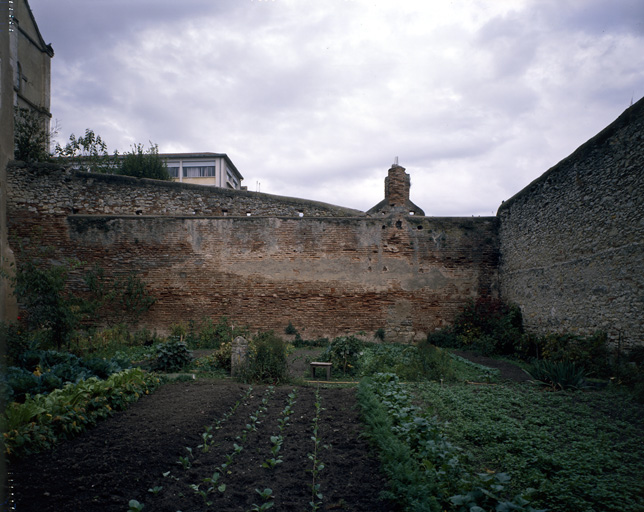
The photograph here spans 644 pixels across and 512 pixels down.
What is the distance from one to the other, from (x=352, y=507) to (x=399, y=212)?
10.1 m

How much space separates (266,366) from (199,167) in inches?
1106

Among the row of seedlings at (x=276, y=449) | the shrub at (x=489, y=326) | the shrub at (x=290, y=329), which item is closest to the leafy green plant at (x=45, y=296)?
the shrub at (x=290, y=329)

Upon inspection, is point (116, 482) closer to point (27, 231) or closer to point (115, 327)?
point (115, 327)

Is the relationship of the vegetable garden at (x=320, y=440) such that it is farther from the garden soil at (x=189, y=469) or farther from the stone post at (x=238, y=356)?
the stone post at (x=238, y=356)

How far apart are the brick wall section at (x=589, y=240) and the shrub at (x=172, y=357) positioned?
8604 mm

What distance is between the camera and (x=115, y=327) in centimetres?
1162

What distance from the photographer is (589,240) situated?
815 cm

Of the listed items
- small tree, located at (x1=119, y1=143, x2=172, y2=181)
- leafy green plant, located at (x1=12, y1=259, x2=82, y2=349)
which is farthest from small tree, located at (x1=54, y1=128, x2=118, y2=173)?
leafy green plant, located at (x1=12, y1=259, x2=82, y2=349)

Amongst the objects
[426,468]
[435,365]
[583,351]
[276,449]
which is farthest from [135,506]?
[583,351]

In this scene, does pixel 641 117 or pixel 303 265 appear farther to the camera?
pixel 303 265

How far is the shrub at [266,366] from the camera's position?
7.47m

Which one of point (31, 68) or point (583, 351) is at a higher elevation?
point (31, 68)

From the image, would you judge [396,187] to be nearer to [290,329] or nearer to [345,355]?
[290,329]

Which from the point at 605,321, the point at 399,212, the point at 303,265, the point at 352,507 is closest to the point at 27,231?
the point at 303,265
